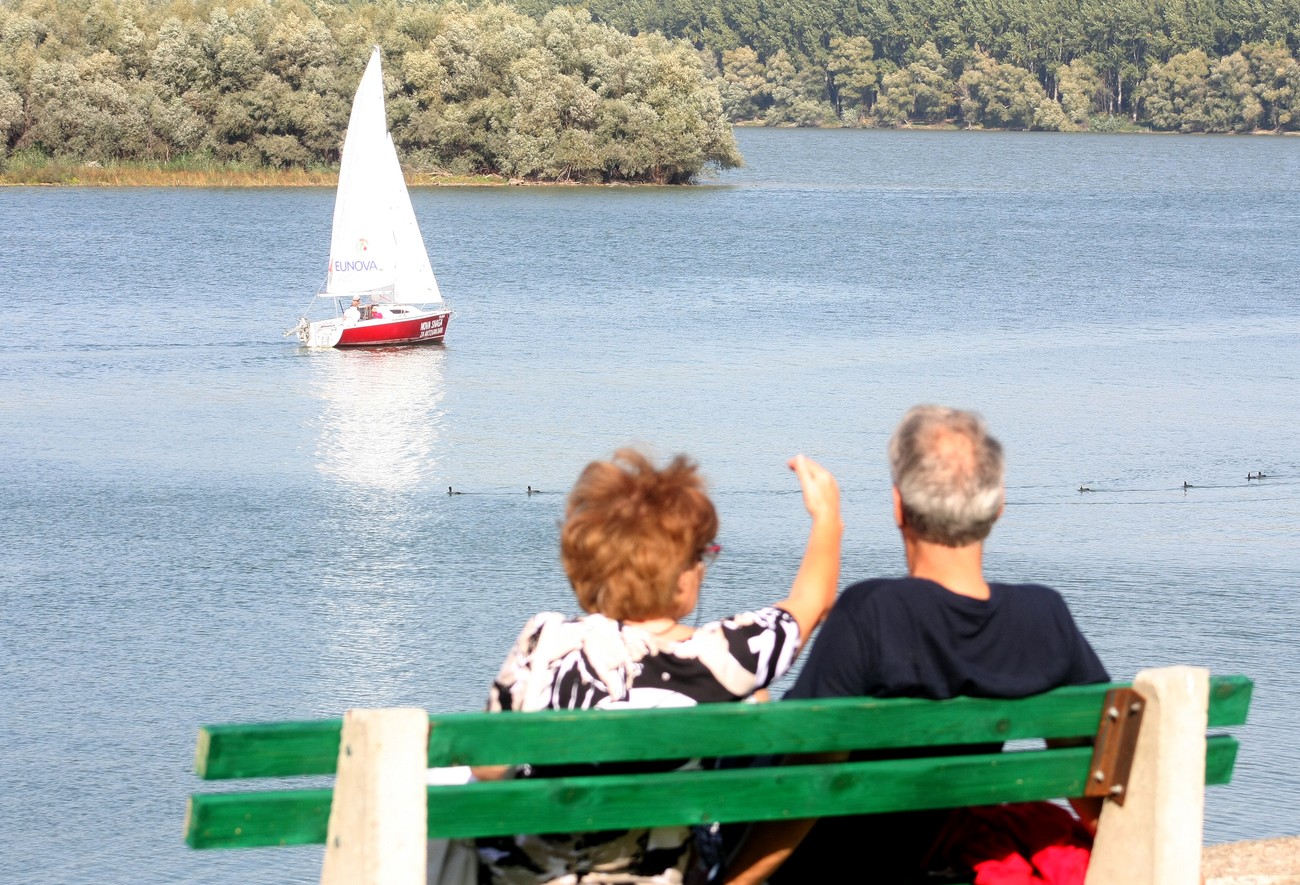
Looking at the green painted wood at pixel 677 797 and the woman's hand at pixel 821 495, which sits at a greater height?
the woman's hand at pixel 821 495

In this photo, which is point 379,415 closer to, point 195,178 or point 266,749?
point 266,749

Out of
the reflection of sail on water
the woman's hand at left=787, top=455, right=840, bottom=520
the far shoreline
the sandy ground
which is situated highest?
the woman's hand at left=787, top=455, right=840, bottom=520

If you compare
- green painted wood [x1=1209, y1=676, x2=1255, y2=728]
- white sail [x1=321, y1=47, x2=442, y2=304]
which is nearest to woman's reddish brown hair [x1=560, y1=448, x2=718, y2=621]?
green painted wood [x1=1209, y1=676, x2=1255, y2=728]

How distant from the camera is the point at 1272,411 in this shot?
2123cm

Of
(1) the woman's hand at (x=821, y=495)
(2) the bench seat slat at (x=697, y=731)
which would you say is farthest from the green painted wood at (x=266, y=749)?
(1) the woman's hand at (x=821, y=495)

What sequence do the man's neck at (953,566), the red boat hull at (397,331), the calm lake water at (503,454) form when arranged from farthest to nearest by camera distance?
the red boat hull at (397,331)
the calm lake water at (503,454)
the man's neck at (953,566)

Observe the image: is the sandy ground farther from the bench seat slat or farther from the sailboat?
the sailboat

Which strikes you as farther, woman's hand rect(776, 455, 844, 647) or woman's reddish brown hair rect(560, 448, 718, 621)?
woman's hand rect(776, 455, 844, 647)

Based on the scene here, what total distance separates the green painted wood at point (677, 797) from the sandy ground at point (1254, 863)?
3.30 feet

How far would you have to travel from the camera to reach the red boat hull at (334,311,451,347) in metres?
29.3

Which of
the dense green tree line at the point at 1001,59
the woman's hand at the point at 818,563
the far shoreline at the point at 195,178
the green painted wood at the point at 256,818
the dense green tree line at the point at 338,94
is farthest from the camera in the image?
the dense green tree line at the point at 1001,59

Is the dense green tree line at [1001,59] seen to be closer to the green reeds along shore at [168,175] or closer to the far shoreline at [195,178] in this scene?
the far shoreline at [195,178]

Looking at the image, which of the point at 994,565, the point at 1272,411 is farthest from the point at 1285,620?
the point at 1272,411

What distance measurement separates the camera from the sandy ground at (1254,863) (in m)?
4.17
